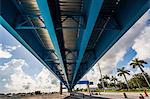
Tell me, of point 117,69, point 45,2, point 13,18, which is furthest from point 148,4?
point 117,69

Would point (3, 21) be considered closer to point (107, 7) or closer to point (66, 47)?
point (107, 7)

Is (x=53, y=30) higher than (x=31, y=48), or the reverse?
(x=31, y=48)

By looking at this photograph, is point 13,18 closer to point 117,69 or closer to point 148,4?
point 148,4

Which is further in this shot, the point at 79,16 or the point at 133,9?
the point at 79,16

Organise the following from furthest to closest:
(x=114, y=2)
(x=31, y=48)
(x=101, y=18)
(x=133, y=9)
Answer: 1. (x=31, y=48)
2. (x=101, y=18)
3. (x=114, y=2)
4. (x=133, y=9)

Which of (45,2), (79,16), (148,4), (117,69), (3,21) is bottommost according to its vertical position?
(45,2)

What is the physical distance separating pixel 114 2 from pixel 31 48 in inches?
259

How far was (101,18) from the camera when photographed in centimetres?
909

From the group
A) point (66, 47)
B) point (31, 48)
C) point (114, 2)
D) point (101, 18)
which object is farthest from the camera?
point (66, 47)

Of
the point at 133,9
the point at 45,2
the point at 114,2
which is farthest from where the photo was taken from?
the point at 114,2

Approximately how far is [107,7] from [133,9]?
1436 millimetres

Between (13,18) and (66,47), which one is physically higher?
(66,47)

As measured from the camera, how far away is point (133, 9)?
738cm

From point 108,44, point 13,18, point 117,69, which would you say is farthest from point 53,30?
point 117,69
